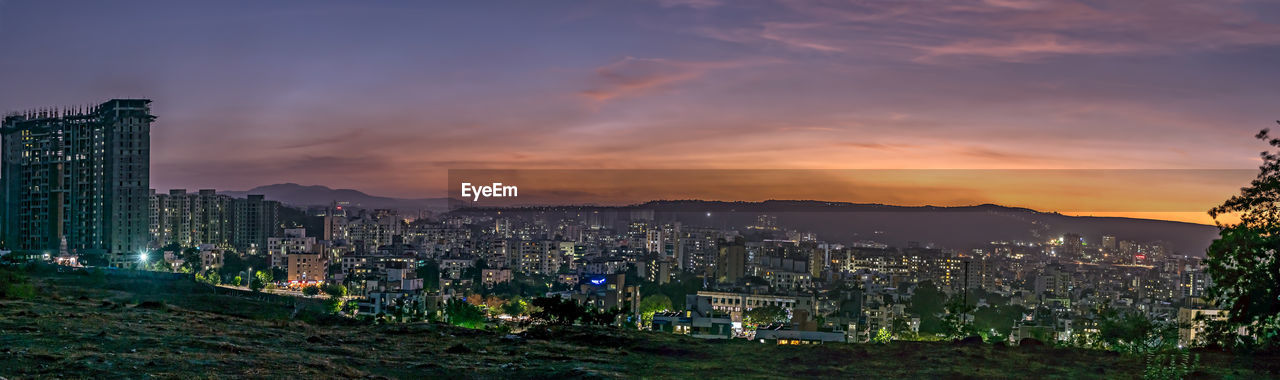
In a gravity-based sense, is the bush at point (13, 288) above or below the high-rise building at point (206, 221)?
above

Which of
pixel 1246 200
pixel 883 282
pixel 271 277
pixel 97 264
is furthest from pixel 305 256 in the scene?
pixel 1246 200

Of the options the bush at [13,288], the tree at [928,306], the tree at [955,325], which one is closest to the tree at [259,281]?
the bush at [13,288]

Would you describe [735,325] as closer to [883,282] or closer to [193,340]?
[193,340]

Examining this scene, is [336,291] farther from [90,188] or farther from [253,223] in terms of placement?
[253,223]

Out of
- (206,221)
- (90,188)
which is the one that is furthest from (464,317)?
(206,221)

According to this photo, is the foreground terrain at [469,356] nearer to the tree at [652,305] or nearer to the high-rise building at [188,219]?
the tree at [652,305]

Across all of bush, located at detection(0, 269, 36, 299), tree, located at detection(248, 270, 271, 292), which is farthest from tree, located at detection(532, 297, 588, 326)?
tree, located at detection(248, 270, 271, 292)
